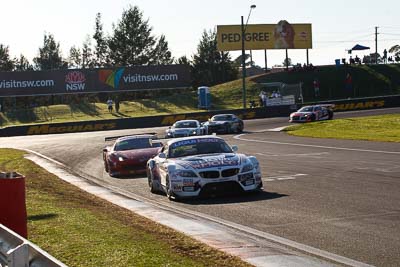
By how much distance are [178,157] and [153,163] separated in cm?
114

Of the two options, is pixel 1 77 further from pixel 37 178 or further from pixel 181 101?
pixel 37 178

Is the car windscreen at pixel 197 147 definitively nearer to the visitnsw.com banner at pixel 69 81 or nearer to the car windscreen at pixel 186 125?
the car windscreen at pixel 186 125

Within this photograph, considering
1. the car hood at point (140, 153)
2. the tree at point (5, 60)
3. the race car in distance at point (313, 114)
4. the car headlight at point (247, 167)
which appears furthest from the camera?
the tree at point (5, 60)

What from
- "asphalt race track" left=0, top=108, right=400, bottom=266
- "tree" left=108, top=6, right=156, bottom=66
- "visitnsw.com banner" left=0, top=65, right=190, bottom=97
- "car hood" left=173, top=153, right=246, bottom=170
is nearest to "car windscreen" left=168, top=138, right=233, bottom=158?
"car hood" left=173, top=153, right=246, bottom=170

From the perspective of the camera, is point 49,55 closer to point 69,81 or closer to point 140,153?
point 69,81

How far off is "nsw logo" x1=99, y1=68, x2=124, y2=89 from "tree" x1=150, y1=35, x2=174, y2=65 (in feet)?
134

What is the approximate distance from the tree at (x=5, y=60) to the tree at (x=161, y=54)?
1086 inches

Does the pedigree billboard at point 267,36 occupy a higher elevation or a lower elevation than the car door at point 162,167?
higher

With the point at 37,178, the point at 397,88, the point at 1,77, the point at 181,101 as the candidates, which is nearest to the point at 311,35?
the point at 397,88

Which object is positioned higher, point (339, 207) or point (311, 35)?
point (311, 35)

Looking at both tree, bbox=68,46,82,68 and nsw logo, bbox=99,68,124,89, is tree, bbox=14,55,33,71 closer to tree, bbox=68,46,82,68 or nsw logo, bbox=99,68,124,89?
tree, bbox=68,46,82,68

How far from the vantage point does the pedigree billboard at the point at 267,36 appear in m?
83.6

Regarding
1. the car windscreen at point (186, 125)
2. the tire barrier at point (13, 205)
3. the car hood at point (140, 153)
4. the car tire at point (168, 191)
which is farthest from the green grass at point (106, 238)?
the car windscreen at point (186, 125)

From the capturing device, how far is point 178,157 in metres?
15.6
